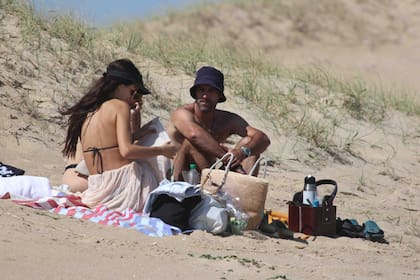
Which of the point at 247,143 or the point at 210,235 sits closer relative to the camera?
the point at 210,235

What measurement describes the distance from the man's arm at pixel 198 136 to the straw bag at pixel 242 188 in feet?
1.44

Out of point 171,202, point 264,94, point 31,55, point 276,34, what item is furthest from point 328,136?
point 276,34

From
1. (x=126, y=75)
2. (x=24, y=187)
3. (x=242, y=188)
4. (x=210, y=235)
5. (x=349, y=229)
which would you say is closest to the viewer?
(x=210, y=235)

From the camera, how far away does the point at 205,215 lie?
581 centimetres

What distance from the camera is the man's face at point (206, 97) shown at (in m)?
6.80

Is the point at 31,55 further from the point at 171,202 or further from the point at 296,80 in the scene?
the point at 171,202

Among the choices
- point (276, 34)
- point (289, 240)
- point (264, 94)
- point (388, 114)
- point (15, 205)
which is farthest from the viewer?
point (276, 34)

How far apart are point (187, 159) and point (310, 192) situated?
90 cm

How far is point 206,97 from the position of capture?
22.3ft

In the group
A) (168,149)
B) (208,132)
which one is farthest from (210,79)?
(168,149)

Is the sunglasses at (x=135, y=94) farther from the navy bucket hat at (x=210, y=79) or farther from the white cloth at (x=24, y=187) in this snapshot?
the white cloth at (x=24, y=187)

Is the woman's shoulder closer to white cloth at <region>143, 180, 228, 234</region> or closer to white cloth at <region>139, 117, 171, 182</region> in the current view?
white cloth at <region>139, 117, 171, 182</region>

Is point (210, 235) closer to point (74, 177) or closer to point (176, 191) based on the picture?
point (176, 191)

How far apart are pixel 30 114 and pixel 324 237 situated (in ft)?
11.5
